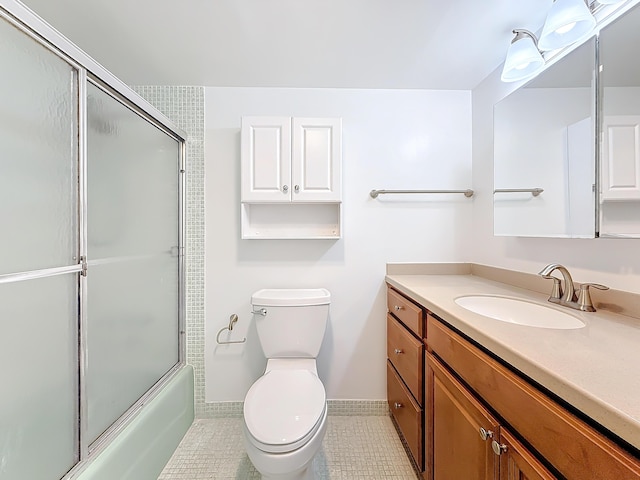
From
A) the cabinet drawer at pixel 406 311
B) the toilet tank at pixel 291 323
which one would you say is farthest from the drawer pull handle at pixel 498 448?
the toilet tank at pixel 291 323

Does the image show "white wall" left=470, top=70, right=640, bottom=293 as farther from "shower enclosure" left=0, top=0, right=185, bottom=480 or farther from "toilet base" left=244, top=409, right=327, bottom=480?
"shower enclosure" left=0, top=0, right=185, bottom=480

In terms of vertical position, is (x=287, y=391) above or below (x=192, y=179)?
below

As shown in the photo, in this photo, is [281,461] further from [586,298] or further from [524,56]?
[524,56]

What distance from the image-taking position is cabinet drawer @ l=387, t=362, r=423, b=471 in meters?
1.34

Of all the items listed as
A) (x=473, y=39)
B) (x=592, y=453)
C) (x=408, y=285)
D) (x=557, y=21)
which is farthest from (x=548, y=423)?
(x=473, y=39)

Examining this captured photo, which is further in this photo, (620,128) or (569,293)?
(569,293)

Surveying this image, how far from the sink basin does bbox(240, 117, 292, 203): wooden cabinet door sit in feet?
3.66

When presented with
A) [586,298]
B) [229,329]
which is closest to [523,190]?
[586,298]

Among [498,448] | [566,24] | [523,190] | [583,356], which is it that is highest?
[566,24]

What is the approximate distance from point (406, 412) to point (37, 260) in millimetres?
1650

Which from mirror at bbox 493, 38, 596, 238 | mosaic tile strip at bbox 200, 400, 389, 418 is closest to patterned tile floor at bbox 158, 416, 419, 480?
mosaic tile strip at bbox 200, 400, 389, 418

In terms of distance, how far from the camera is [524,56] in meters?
1.35

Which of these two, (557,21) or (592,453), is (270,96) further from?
(592,453)

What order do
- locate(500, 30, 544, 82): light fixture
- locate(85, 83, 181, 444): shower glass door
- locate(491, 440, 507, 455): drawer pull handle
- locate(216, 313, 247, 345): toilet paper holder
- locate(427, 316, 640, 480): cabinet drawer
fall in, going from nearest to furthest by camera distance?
locate(427, 316, 640, 480): cabinet drawer, locate(491, 440, 507, 455): drawer pull handle, locate(85, 83, 181, 444): shower glass door, locate(500, 30, 544, 82): light fixture, locate(216, 313, 247, 345): toilet paper holder
